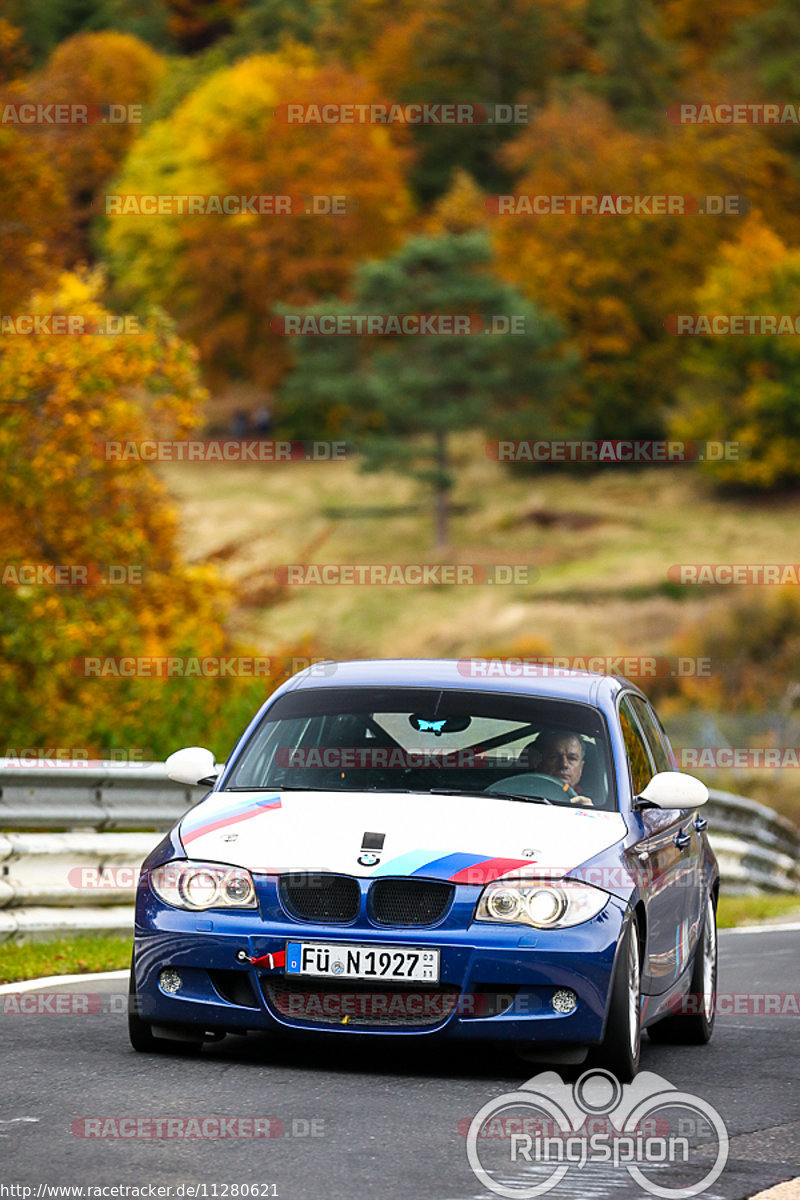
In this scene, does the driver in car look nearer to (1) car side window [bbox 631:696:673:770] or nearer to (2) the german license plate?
(1) car side window [bbox 631:696:673:770]

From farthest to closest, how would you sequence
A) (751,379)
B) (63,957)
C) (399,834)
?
(751,379) < (63,957) < (399,834)

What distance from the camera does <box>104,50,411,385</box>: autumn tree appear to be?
92.4m

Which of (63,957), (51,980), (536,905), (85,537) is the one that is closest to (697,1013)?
(536,905)

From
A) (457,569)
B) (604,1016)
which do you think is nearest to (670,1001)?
(604,1016)

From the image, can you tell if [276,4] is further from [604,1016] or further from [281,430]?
[604,1016]

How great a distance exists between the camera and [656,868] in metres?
8.14

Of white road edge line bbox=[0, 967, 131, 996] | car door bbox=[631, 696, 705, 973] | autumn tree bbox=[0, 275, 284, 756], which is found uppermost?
car door bbox=[631, 696, 705, 973]

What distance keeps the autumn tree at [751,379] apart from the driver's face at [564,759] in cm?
7608

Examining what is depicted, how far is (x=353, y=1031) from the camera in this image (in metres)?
7.22

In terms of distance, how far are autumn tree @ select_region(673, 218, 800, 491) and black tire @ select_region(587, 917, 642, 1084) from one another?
7699 centimetres

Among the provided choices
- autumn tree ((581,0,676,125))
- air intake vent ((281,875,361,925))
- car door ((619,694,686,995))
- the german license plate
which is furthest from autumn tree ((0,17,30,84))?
autumn tree ((581,0,676,125))

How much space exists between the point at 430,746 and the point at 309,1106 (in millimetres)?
2043

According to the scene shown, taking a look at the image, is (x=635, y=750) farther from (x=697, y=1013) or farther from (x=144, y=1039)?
(x=144, y=1039)

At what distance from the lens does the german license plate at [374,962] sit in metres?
7.14
